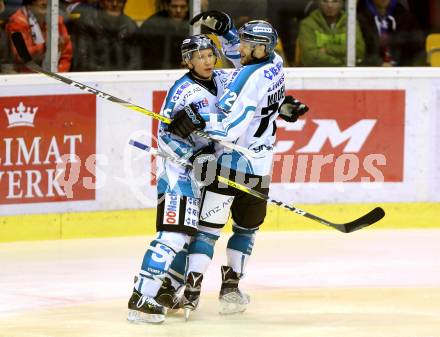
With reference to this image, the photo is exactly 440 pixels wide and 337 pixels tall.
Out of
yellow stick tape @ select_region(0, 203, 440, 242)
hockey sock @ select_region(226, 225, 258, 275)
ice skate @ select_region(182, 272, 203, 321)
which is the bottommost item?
yellow stick tape @ select_region(0, 203, 440, 242)

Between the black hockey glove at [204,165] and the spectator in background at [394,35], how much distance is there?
3.27m

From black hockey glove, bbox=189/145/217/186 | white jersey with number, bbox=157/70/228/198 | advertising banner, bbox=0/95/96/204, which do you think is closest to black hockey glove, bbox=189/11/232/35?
white jersey with number, bbox=157/70/228/198

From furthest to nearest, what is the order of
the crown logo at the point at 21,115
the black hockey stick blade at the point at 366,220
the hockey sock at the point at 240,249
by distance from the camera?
the crown logo at the point at 21,115
the hockey sock at the point at 240,249
the black hockey stick blade at the point at 366,220

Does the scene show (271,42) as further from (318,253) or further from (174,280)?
(318,253)

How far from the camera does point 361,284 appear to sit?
7.41m

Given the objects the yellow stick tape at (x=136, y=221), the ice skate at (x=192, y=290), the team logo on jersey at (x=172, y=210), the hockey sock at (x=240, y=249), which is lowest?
the yellow stick tape at (x=136, y=221)

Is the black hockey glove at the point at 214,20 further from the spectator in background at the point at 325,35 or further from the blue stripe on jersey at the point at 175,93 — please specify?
the spectator in background at the point at 325,35

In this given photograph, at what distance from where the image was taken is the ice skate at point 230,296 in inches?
260

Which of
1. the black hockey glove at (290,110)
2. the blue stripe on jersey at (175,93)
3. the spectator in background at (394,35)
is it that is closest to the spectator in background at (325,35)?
the spectator in background at (394,35)

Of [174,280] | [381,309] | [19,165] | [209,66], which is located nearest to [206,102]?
[209,66]

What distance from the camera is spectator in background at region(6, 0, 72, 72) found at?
8266 mm

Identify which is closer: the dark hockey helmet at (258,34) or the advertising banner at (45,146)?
the dark hockey helmet at (258,34)

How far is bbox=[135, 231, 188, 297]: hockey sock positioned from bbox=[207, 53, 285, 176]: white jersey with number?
510 mm

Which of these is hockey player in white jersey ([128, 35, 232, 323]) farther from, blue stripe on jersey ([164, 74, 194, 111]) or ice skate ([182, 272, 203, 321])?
ice skate ([182, 272, 203, 321])
